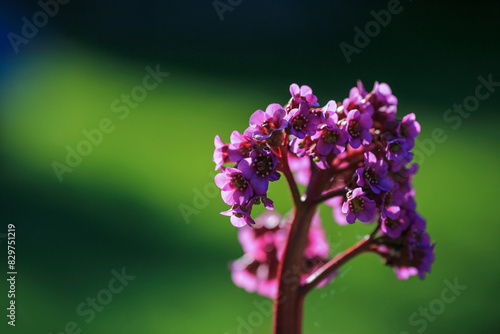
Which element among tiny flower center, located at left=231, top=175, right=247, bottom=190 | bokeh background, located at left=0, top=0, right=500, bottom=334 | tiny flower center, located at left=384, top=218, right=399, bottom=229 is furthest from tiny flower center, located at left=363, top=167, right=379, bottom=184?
bokeh background, located at left=0, top=0, right=500, bottom=334

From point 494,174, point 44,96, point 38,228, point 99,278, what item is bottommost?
point 494,174

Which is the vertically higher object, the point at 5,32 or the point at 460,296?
the point at 5,32

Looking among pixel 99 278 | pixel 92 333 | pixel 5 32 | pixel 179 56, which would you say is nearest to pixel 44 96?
pixel 5 32

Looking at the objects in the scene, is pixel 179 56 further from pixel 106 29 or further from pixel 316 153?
pixel 316 153

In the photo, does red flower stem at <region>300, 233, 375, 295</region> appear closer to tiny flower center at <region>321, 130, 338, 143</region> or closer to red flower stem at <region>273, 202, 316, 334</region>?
red flower stem at <region>273, 202, 316, 334</region>


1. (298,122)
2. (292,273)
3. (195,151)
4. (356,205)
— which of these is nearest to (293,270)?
(292,273)

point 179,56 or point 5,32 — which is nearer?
point 5,32
